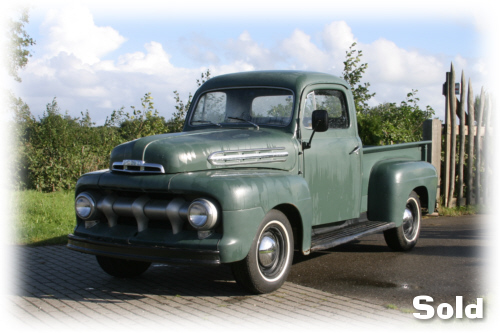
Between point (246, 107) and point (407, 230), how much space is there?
9.58 feet

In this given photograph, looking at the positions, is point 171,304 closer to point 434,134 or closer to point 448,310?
point 448,310

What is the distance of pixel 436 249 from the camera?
7172 millimetres

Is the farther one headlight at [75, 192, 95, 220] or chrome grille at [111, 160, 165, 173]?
headlight at [75, 192, 95, 220]

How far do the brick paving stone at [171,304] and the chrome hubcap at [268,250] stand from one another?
1.02 feet

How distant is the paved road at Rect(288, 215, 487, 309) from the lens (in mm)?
5086

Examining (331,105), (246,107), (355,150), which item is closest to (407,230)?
(355,150)

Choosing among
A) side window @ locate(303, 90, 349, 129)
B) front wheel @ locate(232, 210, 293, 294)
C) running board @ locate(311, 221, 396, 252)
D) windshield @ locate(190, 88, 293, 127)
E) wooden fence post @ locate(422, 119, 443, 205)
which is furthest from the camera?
wooden fence post @ locate(422, 119, 443, 205)

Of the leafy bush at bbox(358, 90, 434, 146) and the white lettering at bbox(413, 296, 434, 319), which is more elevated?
the leafy bush at bbox(358, 90, 434, 146)

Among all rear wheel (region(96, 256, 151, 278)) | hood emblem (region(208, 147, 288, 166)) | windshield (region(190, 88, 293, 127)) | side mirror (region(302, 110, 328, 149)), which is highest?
windshield (region(190, 88, 293, 127))

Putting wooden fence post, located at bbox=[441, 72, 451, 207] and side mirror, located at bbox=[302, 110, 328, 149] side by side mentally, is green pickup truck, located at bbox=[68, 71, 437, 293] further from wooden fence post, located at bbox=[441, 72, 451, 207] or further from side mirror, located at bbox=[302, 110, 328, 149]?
wooden fence post, located at bbox=[441, 72, 451, 207]

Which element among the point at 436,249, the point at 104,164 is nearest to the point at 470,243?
the point at 436,249

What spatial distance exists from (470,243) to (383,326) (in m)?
4.01

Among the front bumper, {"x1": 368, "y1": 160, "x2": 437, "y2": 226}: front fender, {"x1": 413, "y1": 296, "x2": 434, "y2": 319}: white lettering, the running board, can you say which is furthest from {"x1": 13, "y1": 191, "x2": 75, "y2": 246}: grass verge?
{"x1": 413, "y1": 296, "x2": 434, "y2": 319}: white lettering

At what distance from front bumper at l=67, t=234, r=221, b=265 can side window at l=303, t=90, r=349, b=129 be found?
2222mm
